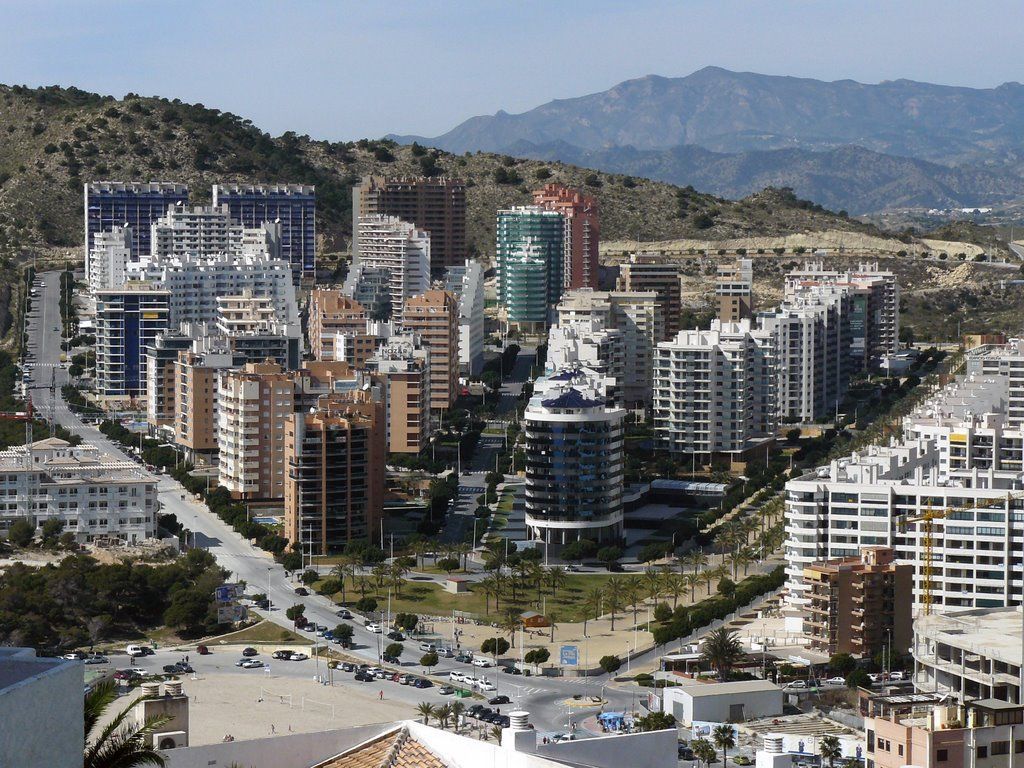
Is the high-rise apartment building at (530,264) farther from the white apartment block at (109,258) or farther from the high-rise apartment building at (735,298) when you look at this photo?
the white apartment block at (109,258)

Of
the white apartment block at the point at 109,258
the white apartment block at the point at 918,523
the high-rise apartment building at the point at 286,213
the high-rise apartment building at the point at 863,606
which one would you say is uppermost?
the high-rise apartment building at the point at 286,213

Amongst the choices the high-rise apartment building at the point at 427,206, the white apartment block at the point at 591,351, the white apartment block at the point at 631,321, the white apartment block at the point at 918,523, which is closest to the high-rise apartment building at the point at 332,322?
the white apartment block at the point at 591,351

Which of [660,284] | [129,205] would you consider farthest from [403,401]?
[129,205]

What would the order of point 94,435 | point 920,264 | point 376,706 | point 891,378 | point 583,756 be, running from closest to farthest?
point 583,756
point 376,706
point 94,435
point 891,378
point 920,264

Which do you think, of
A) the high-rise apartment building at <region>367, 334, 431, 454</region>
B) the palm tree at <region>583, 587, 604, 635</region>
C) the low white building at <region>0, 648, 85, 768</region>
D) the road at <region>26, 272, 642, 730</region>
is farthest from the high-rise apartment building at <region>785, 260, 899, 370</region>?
the low white building at <region>0, 648, 85, 768</region>

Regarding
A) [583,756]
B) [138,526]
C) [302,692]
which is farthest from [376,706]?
[583,756]

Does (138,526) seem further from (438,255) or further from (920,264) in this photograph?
(920,264)
